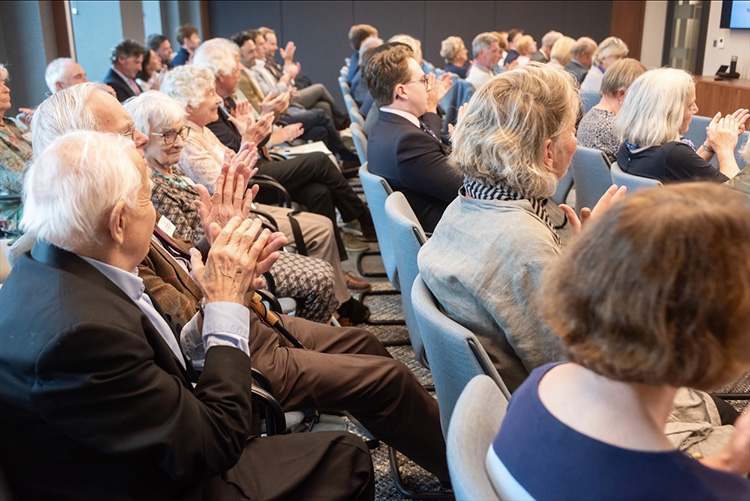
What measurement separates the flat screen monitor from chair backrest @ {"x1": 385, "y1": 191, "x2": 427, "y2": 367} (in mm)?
7444

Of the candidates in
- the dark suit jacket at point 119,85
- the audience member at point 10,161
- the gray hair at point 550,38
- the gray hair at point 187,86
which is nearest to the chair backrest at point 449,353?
the audience member at point 10,161

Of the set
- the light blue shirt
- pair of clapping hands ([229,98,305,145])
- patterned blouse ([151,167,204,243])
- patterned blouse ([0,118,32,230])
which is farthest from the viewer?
pair of clapping hands ([229,98,305,145])

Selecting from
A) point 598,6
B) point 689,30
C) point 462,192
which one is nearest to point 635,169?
point 462,192

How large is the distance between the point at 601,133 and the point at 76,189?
312 cm

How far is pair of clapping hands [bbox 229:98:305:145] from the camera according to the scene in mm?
3617

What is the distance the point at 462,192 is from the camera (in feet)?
6.29

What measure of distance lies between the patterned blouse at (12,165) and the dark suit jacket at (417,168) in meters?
1.60

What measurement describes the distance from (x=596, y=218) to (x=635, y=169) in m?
2.37

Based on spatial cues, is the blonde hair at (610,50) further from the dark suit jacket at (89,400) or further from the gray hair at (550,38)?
the dark suit jacket at (89,400)

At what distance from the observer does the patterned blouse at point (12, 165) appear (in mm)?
2960

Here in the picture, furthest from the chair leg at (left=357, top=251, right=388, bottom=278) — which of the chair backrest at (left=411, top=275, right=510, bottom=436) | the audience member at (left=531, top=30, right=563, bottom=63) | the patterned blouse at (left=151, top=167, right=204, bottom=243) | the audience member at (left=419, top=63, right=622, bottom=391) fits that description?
the audience member at (left=531, top=30, right=563, bottom=63)

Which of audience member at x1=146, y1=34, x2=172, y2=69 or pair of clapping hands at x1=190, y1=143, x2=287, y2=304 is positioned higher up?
audience member at x1=146, y1=34, x2=172, y2=69

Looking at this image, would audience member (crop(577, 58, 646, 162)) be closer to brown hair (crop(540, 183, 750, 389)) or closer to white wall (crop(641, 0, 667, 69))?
brown hair (crop(540, 183, 750, 389))

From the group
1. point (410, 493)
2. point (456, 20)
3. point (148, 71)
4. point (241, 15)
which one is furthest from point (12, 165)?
point (456, 20)
